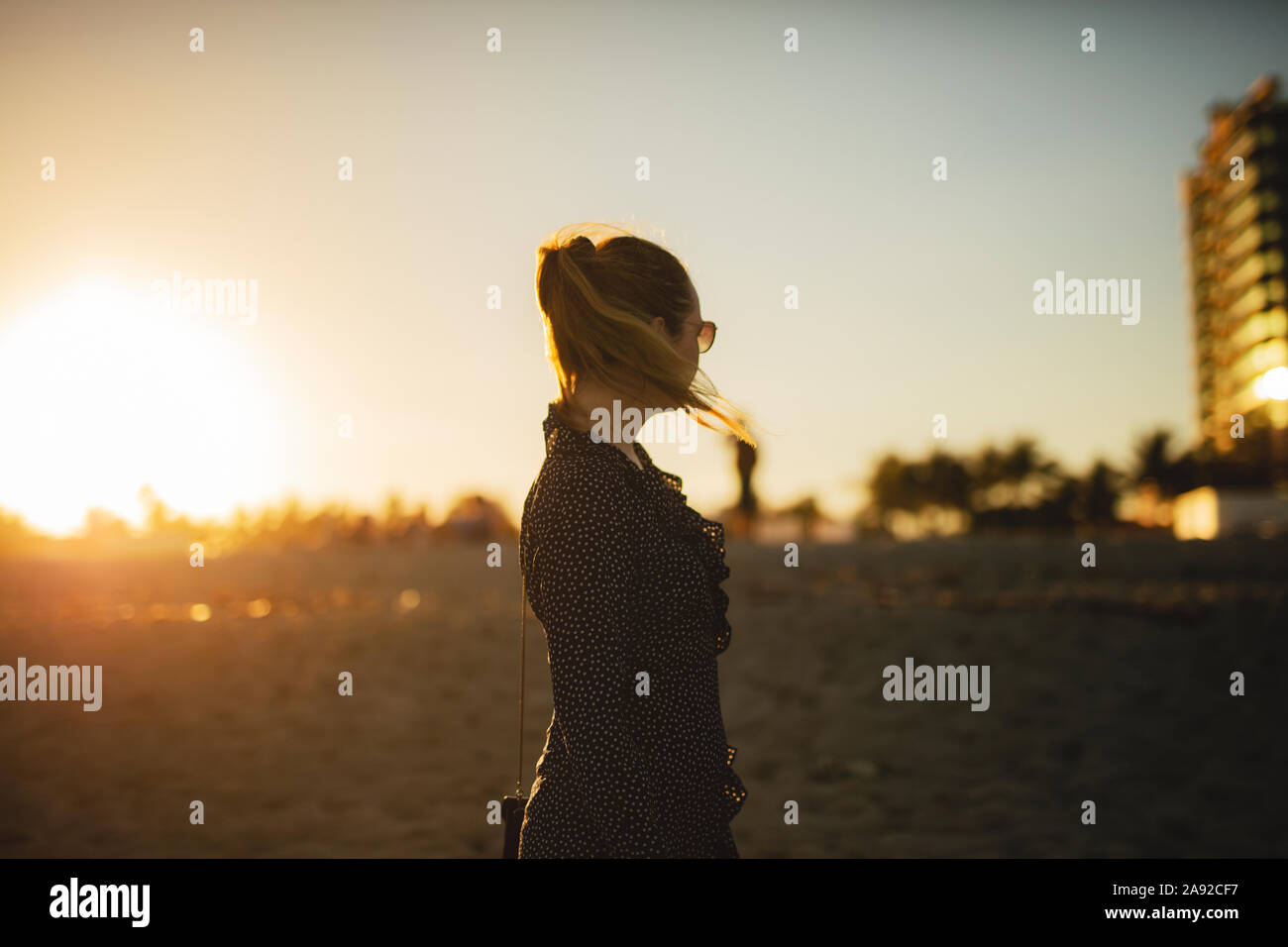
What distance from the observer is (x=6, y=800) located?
24.8 feet

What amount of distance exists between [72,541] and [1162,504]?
75.3m

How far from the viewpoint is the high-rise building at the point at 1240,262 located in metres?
97.2

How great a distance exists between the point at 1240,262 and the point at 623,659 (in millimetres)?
126330

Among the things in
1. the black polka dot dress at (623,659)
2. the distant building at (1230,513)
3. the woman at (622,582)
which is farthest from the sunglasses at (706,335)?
the distant building at (1230,513)

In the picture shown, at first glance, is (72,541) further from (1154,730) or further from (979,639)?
(1154,730)

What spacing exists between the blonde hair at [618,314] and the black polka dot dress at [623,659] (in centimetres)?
14

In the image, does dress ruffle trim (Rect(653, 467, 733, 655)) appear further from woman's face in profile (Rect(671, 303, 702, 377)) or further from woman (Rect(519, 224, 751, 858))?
woman's face in profile (Rect(671, 303, 702, 377))

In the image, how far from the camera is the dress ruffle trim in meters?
1.93

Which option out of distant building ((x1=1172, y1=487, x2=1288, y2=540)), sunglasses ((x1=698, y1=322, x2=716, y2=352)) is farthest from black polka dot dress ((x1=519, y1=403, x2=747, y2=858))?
distant building ((x1=1172, y1=487, x2=1288, y2=540))

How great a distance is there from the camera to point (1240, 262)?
10675 cm

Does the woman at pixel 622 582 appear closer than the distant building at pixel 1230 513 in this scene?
Yes

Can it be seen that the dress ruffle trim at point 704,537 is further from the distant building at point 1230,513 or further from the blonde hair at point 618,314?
the distant building at point 1230,513

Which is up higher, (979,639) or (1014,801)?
(979,639)
